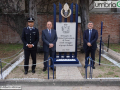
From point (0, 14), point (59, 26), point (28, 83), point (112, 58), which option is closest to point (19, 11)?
point (0, 14)

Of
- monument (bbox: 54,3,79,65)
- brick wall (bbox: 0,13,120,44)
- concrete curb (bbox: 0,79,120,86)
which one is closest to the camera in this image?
concrete curb (bbox: 0,79,120,86)

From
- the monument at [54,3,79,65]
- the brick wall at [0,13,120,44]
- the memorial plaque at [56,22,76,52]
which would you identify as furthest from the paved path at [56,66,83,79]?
the brick wall at [0,13,120,44]

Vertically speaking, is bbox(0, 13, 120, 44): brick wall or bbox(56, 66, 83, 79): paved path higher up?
bbox(0, 13, 120, 44): brick wall

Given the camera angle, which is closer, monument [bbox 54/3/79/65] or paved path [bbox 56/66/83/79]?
paved path [bbox 56/66/83/79]

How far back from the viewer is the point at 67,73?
4.86 meters

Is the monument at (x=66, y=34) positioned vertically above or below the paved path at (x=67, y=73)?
above

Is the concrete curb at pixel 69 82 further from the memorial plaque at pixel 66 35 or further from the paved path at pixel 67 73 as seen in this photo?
the memorial plaque at pixel 66 35

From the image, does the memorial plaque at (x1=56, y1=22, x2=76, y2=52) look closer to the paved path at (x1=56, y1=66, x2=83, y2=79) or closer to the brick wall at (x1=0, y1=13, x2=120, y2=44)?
the paved path at (x1=56, y1=66, x2=83, y2=79)

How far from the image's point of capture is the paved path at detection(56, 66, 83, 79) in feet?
14.7

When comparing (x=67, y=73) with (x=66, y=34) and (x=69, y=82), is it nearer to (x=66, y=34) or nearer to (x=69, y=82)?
(x=69, y=82)

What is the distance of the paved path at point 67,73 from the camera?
177 inches

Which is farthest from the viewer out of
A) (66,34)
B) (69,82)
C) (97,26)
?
(97,26)

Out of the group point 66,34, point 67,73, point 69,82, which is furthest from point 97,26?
point 69,82

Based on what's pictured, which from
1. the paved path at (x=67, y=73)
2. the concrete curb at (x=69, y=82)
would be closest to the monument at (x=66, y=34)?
the paved path at (x=67, y=73)
